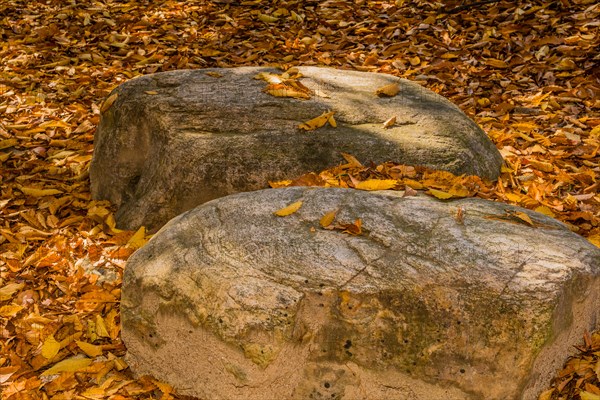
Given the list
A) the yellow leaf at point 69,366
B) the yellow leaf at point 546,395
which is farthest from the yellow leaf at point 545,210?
the yellow leaf at point 69,366

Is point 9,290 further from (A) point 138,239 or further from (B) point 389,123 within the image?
(B) point 389,123

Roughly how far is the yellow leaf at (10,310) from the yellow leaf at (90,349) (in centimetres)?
45

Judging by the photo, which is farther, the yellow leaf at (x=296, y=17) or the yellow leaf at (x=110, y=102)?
the yellow leaf at (x=296, y=17)

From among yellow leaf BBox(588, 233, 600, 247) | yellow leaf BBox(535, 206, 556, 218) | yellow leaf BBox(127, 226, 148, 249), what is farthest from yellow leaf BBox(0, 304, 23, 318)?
yellow leaf BBox(588, 233, 600, 247)

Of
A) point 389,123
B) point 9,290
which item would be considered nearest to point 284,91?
point 389,123

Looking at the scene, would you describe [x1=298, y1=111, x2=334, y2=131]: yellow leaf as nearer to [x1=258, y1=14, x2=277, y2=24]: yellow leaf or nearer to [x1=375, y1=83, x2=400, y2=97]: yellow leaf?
[x1=375, y1=83, x2=400, y2=97]: yellow leaf

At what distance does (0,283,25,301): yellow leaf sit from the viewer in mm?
3025

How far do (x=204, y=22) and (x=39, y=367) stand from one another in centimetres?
402

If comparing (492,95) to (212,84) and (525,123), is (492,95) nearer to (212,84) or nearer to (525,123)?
(525,123)

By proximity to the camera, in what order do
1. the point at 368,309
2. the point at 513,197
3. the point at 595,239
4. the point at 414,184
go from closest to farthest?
1. the point at 368,309
2. the point at 414,184
3. the point at 595,239
4. the point at 513,197

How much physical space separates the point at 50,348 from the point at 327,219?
1190mm

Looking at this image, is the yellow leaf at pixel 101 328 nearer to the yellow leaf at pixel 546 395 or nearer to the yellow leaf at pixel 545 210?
the yellow leaf at pixel 546 395

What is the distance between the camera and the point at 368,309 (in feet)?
7.13

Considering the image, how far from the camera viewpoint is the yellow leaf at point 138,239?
3248 mm
